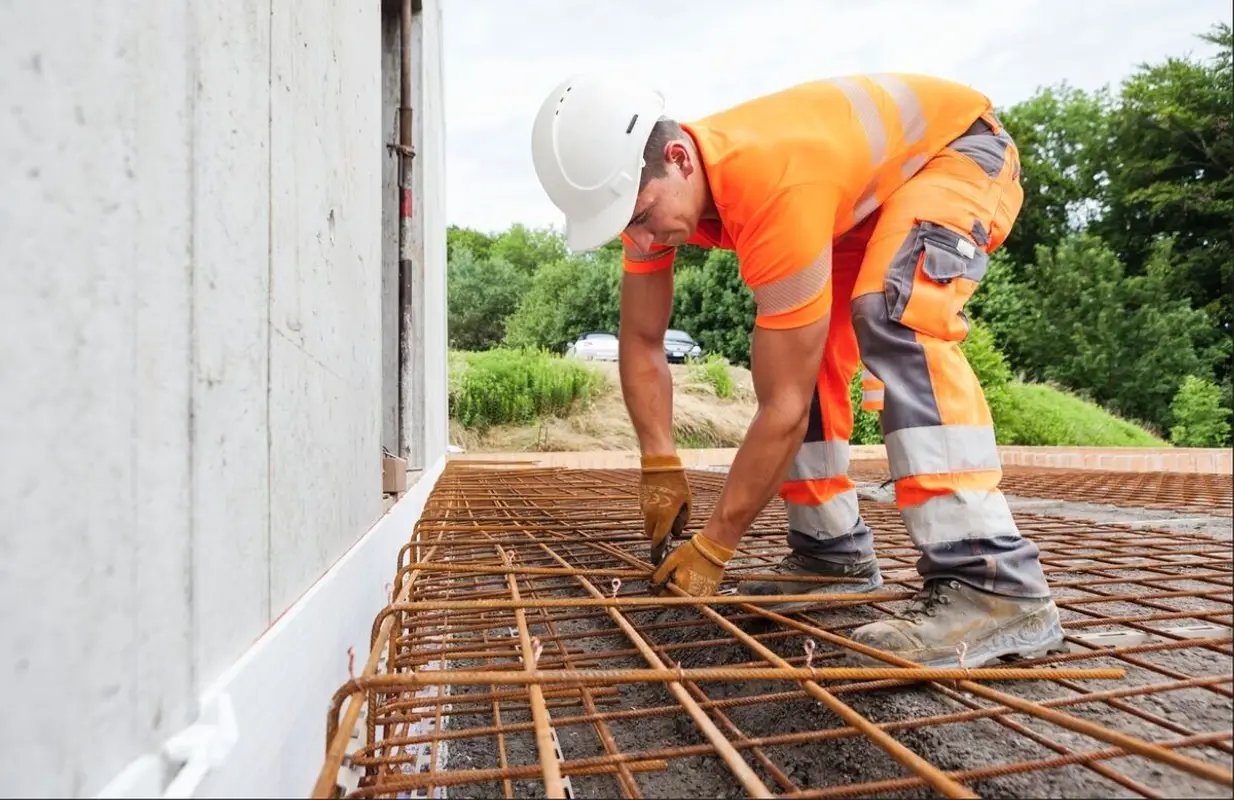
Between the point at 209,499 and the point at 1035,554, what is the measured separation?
1.52 m

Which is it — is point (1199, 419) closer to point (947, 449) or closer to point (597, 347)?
point (597, 347)

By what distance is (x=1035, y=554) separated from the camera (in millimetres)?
1630

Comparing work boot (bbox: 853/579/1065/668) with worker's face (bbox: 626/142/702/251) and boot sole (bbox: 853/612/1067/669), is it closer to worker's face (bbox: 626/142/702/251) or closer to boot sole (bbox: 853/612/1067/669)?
boot sole (bbox: 853/612/1067/669)

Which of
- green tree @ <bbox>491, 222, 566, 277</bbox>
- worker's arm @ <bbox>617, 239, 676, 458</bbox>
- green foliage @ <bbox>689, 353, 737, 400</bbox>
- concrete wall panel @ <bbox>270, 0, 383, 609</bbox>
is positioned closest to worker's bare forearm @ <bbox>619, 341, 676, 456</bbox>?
worker's arm @ <bbox>617, 239, 676, 458</bbox>

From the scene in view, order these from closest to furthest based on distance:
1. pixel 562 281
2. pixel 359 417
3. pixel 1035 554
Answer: pixel 1035 554
pixel 359 417
pixel 562 281

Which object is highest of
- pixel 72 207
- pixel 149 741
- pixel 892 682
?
pixel 72 207

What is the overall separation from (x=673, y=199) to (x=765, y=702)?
1112 millimetres

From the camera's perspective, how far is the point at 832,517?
2.11m

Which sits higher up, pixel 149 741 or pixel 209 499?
pixel 209 499

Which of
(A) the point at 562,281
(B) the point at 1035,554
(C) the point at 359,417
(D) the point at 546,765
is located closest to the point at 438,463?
(C) the point at 359,417

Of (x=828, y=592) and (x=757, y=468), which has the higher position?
(x=757, y=468)

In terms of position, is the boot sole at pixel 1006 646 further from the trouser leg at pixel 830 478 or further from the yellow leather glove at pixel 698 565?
the trouser leg at pixel 830 478

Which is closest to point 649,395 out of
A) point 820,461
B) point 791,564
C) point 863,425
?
point 820,461

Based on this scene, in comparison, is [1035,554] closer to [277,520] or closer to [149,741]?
[277,520]
